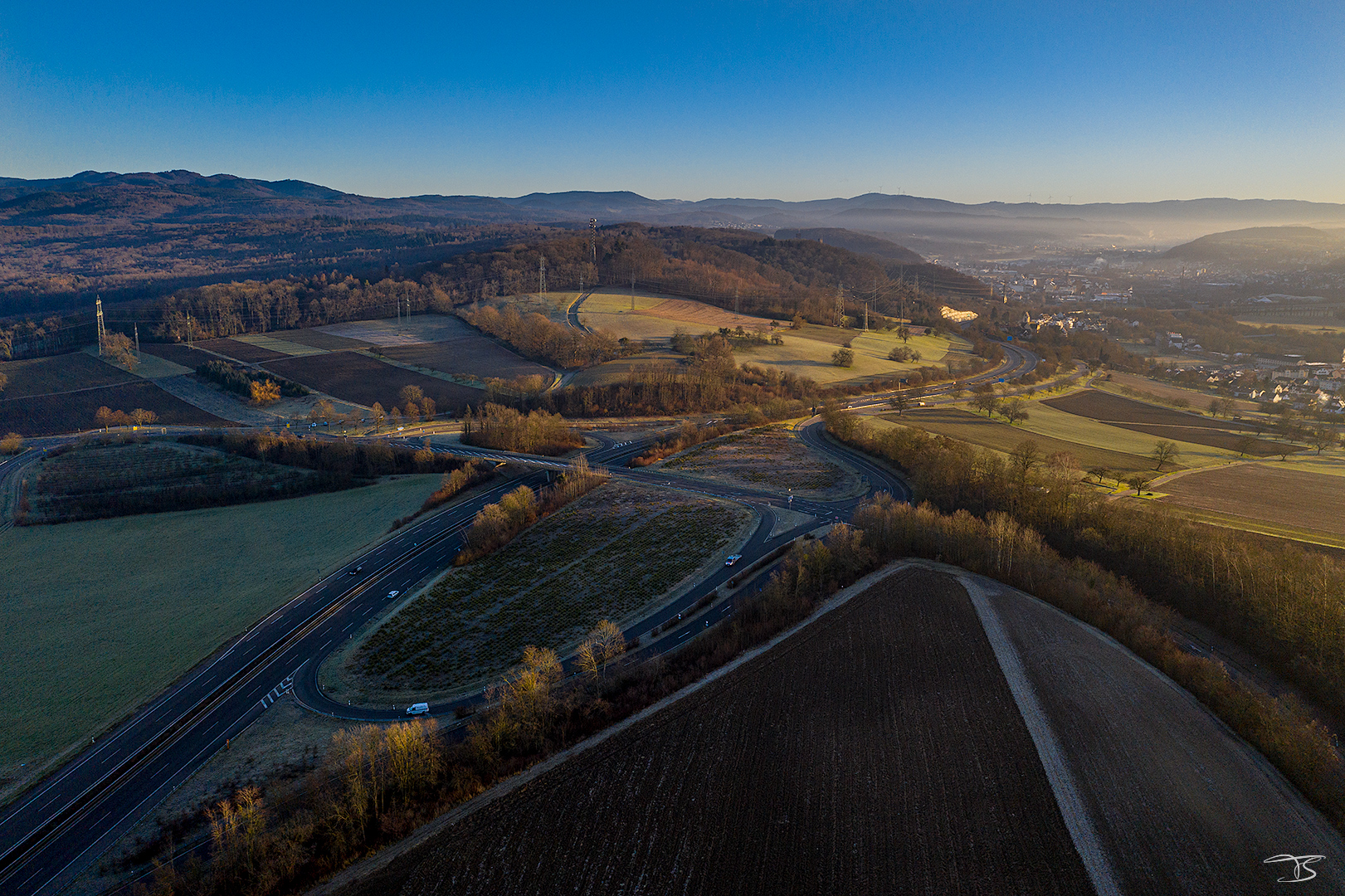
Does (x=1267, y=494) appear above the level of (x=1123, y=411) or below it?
below

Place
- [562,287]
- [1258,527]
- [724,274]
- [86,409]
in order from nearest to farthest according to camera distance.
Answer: [1258,527]
[86,409]
[562,287]
[724,274]

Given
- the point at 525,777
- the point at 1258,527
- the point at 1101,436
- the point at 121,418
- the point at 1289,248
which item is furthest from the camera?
the point at 1289,248

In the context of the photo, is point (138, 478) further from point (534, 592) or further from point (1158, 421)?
point (1158, 421)

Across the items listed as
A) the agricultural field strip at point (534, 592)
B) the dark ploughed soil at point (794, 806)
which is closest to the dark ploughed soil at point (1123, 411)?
the agricultural field strip at point (534, 592)

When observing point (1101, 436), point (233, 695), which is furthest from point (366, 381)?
point (1101, 436)

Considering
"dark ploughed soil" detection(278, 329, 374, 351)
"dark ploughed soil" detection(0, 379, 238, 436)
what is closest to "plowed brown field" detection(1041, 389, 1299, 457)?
"dark ploughed soil" detection(0, 379, 238, 436)

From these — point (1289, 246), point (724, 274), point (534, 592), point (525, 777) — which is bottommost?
point (534, 592)

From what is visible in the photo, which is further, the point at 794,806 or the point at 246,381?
the point at 246,381
